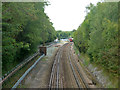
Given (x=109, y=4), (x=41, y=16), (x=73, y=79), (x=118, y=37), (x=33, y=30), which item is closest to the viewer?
(x=118, y=37)

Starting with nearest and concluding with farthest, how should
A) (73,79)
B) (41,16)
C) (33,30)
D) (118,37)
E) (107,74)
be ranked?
(118,37), (107,74), (73,79), (33,30), (41,16)

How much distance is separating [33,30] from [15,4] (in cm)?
508

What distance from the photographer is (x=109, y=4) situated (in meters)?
Answer: 10.0

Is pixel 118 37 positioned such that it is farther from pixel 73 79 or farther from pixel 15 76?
pixel 15 76

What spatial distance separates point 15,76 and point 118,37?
10.6 metres

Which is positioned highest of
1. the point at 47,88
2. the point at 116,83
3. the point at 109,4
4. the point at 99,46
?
the point at 109,4

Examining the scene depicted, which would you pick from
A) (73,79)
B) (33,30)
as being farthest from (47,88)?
(33,30)

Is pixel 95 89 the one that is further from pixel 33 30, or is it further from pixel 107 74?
pixel 33 30

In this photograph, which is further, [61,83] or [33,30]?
[33,30]

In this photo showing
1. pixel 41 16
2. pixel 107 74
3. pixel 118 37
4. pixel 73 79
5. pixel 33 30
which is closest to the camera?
pixel 118 37

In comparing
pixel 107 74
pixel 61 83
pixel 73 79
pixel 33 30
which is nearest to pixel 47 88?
pixel 61 83

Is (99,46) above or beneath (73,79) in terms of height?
above

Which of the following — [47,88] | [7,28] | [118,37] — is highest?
[7,28]

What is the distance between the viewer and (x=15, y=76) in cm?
1229
